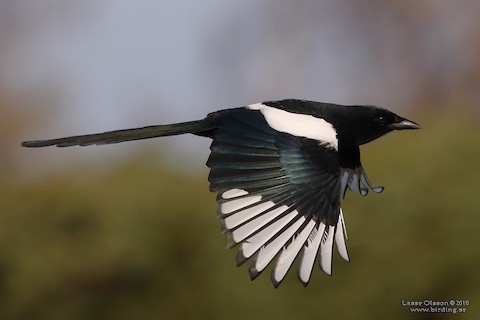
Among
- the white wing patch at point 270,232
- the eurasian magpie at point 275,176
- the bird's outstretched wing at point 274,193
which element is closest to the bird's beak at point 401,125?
the eurasian magpie at point 275,176

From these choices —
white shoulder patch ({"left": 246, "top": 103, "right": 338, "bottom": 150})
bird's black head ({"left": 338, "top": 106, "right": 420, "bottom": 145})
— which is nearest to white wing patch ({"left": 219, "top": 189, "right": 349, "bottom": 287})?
white shoulder patch ({"left": 246, "top": 103, "right": 338, "bottom": 150})

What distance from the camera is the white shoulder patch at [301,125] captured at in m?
2.54

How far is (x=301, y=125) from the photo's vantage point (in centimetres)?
257

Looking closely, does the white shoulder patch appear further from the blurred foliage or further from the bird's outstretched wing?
the blurred foliage

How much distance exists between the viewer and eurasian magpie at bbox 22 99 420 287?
7.89ft

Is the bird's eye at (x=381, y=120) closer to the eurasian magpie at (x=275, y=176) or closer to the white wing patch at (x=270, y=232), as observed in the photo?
the eurasian magpie at (x=275, y=176)

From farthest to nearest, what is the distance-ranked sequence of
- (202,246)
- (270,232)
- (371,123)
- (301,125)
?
(202,246)
(371,123)
(301,125)
(270,232)

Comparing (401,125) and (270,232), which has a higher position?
(401,125)

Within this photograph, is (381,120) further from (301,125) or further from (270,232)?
(270,232)

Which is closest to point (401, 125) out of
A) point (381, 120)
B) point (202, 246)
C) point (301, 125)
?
point (381, 120)

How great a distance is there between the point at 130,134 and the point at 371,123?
53 centimetres

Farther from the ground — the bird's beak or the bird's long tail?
the bird's long tail

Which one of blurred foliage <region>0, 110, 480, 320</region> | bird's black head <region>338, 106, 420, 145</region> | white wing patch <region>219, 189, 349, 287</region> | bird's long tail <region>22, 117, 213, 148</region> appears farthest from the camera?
blurred foliage <region>0, 110, 480, 320</region>

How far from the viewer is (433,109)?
3.93m
